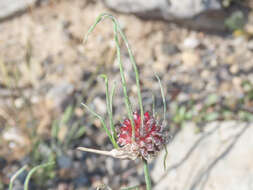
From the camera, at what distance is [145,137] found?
46.4 inches

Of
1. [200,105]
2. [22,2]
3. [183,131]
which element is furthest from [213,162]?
[22,2]

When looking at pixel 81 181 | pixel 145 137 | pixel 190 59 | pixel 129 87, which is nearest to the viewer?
pixel 145 137

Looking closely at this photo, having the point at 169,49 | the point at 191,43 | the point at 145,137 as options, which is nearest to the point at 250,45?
the point at 191,43

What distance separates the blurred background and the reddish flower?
2.95ft

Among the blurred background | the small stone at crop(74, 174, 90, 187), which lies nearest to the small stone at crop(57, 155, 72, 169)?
the blurred background

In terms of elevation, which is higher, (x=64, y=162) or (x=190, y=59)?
(x=190, y=59)

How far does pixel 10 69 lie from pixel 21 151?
2.60 feet

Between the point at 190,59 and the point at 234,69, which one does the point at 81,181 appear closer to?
the point at 190,59

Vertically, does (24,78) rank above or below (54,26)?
below

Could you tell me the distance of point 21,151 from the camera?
2.39 meters

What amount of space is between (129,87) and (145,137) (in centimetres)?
161

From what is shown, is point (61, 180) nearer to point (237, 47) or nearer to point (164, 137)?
point (164, 137)

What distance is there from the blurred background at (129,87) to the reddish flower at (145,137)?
898mm

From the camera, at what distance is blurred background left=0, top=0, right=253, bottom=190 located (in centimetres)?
217
